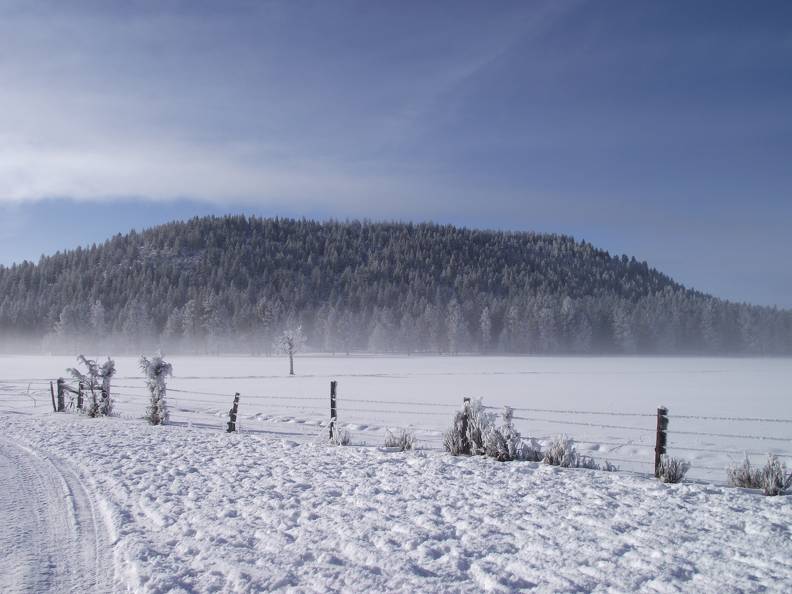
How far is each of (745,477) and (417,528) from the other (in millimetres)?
5993

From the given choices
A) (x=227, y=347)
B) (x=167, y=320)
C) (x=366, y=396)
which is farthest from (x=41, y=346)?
(x=366, y=396)

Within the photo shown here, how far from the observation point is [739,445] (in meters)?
14.8

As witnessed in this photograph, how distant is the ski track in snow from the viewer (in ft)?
17.4

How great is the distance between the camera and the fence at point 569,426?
1270 cm

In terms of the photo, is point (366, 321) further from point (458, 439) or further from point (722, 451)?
point (458, 439)

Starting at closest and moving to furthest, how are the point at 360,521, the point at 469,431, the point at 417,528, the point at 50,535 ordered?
1. the point at 50,535
2. the point at 417,528
3. the point at 360,521
4. the point at 469,431

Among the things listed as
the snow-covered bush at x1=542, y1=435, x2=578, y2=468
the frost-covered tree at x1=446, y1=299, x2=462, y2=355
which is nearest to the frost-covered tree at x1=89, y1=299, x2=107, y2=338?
the frost-covered tree at x1=446, y1=299, x2=462, y2=355

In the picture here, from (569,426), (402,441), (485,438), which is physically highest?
(485,438)

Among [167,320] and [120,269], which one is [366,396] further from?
[120,269]

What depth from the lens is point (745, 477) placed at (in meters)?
9.12

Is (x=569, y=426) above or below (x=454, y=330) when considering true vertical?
below

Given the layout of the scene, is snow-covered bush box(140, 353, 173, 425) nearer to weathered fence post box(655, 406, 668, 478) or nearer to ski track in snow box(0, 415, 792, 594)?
ski track in snow box(0, 415, 792, 594)

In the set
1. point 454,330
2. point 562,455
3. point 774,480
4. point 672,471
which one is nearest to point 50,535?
point 562,455

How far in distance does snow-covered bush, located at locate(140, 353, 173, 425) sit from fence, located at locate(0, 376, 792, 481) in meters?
0.85
